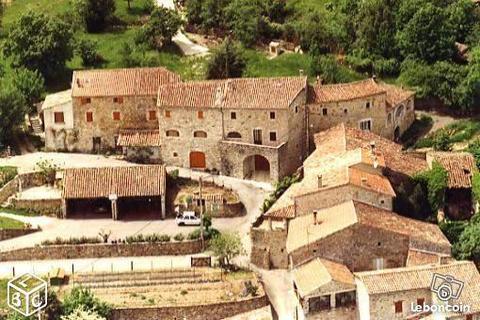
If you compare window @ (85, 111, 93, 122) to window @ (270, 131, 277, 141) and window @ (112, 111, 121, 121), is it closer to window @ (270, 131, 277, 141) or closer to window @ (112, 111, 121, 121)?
window @ (112, 111, 121, 121)

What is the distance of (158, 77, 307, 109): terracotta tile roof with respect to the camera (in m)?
88.4

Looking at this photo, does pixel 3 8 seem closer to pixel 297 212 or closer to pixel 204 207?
pixel 204 207

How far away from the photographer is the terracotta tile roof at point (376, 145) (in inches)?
3346

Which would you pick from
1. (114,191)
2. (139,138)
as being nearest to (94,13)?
(139,138)

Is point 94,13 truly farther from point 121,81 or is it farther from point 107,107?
point 107,107

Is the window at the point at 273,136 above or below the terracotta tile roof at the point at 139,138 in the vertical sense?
above

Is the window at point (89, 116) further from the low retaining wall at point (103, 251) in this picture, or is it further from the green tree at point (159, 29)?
the green tree at point (159, 29)

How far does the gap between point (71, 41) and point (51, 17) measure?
9.24 ft

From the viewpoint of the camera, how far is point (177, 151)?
90.9 meters

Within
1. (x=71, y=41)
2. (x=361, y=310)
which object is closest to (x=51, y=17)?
(x=71, y=41)

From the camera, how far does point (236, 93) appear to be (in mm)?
89375

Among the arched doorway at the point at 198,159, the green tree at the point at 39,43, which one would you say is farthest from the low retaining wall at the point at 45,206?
the green tree at the point at 39,43

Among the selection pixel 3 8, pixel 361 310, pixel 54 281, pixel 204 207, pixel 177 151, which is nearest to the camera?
pixel 361 310

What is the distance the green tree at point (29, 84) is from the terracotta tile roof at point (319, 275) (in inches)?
1226
